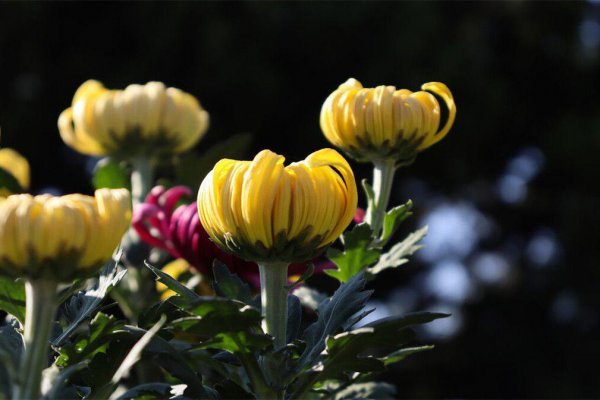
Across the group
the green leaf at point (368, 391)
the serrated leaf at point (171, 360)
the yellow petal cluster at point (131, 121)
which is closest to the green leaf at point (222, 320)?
the serrated leaf at point (171, 360)

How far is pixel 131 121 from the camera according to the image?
89cm

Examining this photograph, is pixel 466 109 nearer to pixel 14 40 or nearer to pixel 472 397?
pixel 472 397

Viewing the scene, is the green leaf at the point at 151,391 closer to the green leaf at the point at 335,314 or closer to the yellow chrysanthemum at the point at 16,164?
the green leaf at the point at 335,314

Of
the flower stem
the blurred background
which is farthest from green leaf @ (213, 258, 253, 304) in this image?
the blurred background

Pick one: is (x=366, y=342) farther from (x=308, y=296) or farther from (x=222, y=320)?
(x=308, y=296)

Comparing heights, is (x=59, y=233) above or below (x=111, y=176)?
below

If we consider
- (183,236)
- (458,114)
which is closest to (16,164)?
(183,236)

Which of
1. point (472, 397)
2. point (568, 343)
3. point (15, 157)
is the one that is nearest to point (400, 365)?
point (472, 397)

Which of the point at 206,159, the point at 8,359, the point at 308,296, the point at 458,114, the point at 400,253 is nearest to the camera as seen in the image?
the point at 8,359

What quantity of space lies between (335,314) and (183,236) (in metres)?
0.22

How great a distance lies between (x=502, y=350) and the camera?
5238mm

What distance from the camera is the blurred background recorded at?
4633 mm

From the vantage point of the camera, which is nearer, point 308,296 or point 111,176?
point 308,296

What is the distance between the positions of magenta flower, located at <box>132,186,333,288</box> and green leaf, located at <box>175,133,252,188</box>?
0.08m
